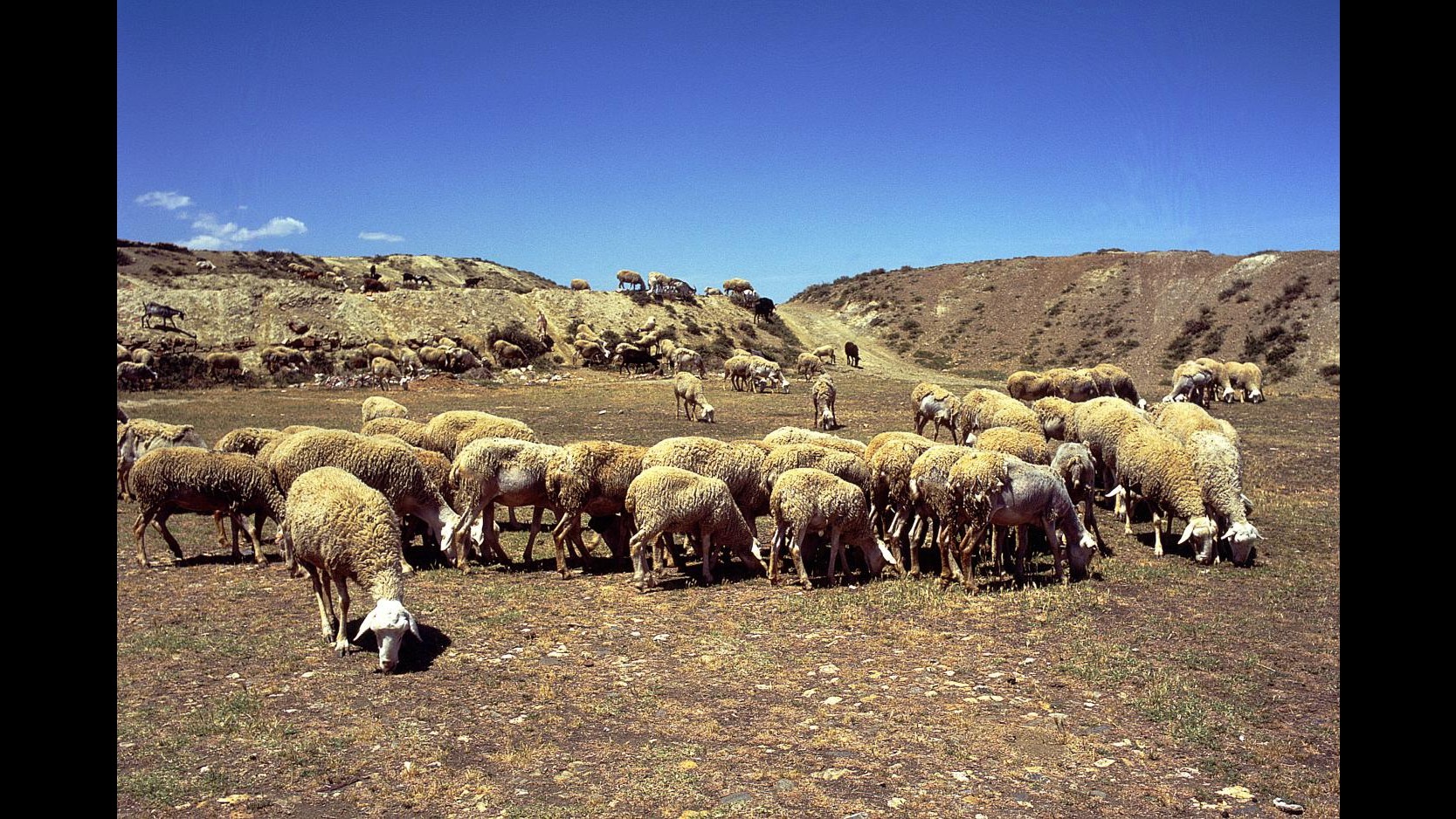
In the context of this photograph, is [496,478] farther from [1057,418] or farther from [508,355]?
[508,355]

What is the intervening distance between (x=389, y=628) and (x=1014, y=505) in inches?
300

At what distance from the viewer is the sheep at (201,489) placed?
12109mm

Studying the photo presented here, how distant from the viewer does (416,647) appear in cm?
871

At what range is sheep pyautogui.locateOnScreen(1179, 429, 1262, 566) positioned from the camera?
11797mm

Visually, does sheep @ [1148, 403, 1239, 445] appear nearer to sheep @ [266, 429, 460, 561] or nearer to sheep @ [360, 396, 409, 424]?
sheep @ [266, 429, 460, 561]

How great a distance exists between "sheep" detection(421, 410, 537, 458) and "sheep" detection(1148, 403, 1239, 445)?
11858 millimetres

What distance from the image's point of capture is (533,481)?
12125 mm

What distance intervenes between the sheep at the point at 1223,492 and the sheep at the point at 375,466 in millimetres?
11091

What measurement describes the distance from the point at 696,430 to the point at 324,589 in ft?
54.4

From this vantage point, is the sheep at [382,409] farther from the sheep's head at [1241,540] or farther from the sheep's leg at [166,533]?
the sheep's head at [1241,540]

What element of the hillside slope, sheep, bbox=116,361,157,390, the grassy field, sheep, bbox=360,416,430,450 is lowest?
the grassy field

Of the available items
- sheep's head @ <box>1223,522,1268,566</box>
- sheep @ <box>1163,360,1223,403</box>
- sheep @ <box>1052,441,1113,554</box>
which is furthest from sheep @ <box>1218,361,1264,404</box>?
sheep's head @ <box>1223,522,1268,566</box>
